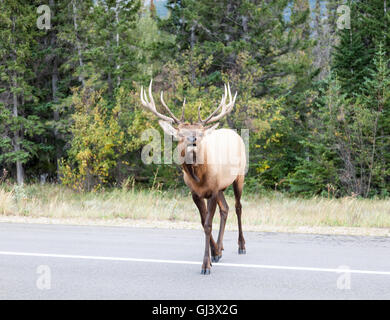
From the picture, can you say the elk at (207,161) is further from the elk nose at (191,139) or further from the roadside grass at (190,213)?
the roadside grass at (190,213)

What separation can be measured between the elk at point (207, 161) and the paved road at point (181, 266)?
626 millimetres

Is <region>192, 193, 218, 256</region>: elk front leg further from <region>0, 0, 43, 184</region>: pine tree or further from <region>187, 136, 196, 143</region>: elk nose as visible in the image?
<region>0, 0, 43, 184</region>: pine tree

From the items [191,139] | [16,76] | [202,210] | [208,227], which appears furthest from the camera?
[16,76]

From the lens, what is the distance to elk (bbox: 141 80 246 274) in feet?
21.8

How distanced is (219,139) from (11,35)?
20.3 meters

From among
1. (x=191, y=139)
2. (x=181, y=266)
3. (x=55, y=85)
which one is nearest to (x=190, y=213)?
(x=181, y=266)

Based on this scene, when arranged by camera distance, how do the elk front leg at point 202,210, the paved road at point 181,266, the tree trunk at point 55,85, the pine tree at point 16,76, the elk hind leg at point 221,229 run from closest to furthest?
the paved road at point 181,266 → the elk front leg at point 202,210 → the elk hind leg at point 221,229 → the pine tree at point 16,76 → the tree trunk at point 55,85

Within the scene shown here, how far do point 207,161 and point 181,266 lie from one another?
1558mm

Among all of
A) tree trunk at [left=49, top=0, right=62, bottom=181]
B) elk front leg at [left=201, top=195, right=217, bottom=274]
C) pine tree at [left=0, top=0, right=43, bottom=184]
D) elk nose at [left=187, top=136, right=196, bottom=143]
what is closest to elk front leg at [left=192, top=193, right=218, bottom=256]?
elk front leg at [left=201, top=195, right=217, bottom=274]

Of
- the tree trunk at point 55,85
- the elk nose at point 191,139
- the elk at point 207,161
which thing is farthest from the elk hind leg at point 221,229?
the tree trunk at point 55,85

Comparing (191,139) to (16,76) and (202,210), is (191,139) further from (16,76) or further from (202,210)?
(16,76)

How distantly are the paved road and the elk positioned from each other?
63 cm

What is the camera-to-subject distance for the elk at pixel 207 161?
6.65m

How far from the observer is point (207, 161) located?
716cm
